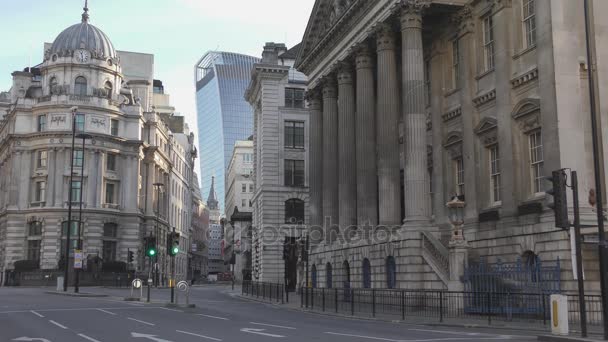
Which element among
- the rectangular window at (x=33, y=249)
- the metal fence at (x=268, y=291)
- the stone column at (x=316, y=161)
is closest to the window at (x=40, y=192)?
the rectangular window at (x=33, y=249)

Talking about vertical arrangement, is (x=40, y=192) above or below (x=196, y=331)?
above

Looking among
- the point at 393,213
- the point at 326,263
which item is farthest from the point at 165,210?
the point at 393,213

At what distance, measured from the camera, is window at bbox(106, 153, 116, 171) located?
288 feet

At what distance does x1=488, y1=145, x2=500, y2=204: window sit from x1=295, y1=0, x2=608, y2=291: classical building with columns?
0.06m

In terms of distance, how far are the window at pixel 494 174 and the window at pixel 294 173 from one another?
1486 inches

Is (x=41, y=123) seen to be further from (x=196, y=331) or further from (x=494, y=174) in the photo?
(x=196, y=331)

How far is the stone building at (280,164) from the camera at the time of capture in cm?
6675

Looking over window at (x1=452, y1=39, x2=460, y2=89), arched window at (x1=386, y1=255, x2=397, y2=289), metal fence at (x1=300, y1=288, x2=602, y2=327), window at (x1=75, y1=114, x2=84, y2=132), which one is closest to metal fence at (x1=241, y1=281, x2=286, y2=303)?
arched window at (x1=386, y1=255, x2=397, y2=289)

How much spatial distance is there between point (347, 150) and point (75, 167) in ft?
174

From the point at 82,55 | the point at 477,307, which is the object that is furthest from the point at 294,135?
the point at 477,307

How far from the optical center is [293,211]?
6762 centimetres

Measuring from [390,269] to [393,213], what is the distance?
3.02m

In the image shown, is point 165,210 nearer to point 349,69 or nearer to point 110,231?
point 110,231

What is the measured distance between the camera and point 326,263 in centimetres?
4453
